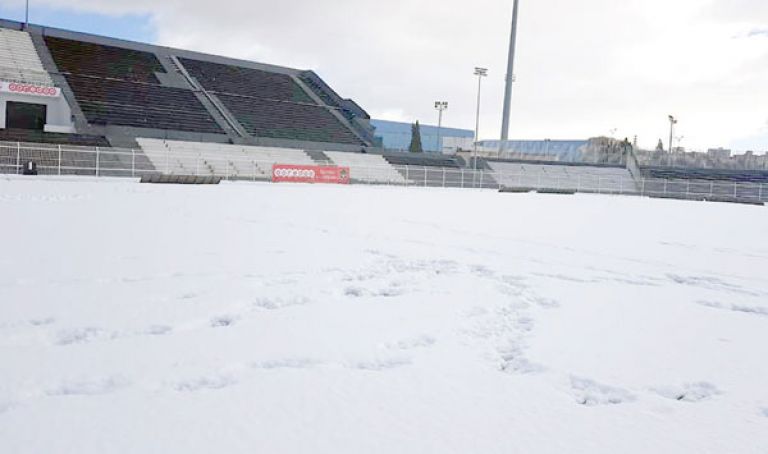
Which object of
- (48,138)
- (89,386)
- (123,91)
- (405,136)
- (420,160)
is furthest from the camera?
(405,136)

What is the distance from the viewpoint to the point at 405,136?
211ft

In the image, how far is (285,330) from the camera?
431 cm

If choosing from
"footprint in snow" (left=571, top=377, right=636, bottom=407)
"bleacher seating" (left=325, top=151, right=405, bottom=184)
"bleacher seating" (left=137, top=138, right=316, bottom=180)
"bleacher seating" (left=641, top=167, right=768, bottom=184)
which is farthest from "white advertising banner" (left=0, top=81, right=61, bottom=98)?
"bleacher seating" (left=641, top=167, right=768, bottom=184)

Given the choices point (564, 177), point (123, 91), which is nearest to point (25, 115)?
point (123, 91)

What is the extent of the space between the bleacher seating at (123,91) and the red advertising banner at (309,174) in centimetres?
808

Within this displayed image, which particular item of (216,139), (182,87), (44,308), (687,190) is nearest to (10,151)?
(216,139)

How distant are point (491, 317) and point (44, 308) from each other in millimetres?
3439

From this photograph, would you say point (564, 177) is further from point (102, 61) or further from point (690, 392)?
point (690, 392)

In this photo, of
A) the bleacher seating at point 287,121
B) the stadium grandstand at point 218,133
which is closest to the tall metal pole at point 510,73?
the stadium grandstand at point 218,133

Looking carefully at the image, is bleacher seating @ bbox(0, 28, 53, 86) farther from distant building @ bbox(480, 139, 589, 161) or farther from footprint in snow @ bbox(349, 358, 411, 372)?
footprint in snow @ bbox(349, 358, 411, 372)

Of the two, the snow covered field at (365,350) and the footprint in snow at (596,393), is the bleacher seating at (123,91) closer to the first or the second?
the snow covered field at (365,350)

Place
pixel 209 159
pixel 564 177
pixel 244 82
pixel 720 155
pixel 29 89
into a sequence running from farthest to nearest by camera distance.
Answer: pixel 720 155, pixel 244 82, pixel 564 177, pixel 29 89, pixel 209 159

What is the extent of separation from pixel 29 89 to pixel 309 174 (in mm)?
16131

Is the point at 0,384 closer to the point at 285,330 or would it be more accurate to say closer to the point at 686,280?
the point at 285,330
